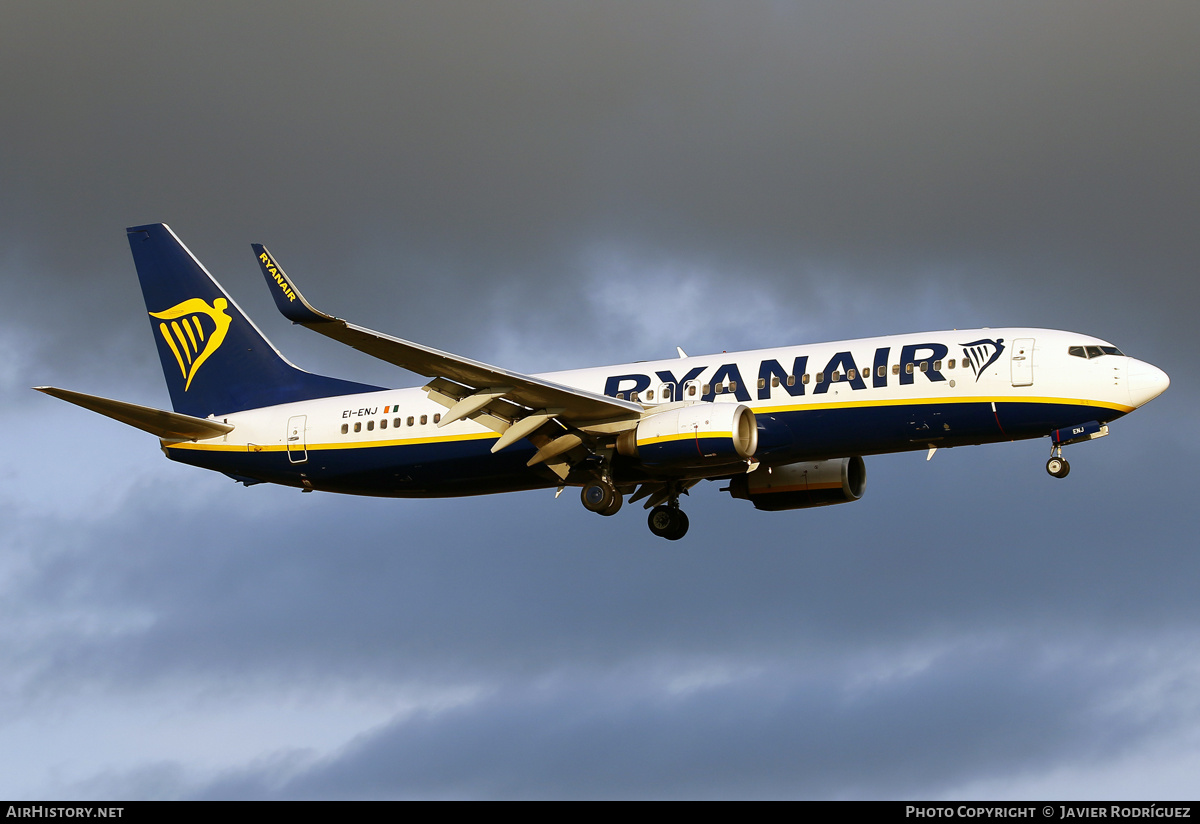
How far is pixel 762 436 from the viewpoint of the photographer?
136ft

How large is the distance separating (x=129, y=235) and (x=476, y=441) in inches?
698

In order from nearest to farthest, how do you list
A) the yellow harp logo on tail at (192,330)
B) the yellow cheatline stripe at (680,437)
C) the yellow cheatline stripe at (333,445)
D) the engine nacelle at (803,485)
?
the yellow cheatline stripe at (680,437) < the yellow cheatline stripe at (333,445) < the engine nacelle at (803,485) < the yellow harp logo on tail at (192,330)

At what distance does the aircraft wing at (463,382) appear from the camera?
37281 millimetres

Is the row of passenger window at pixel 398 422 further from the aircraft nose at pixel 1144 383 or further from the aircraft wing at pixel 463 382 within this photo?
the aircraft nose at pixel 1144 383

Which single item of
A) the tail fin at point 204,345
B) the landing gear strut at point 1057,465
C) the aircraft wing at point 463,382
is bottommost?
the landing gear strut at point 1057,465

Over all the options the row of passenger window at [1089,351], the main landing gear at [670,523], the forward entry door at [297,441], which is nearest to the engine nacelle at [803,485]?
the main landing gear at [670,523]

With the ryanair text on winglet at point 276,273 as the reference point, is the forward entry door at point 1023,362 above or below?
below

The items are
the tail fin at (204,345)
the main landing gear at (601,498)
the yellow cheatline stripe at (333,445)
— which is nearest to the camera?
the main landing gear at (601,498)

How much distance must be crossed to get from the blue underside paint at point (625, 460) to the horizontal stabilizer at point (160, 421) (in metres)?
0.59

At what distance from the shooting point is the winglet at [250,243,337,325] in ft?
121

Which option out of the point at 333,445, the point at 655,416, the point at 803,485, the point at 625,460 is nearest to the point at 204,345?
the point at 333,445

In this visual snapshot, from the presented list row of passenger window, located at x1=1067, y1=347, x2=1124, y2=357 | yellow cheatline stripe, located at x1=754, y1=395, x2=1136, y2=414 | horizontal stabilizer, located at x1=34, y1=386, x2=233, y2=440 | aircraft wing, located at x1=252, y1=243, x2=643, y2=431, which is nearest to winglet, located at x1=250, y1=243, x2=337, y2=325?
aircraft wing, located at x1=252, y1=243, x2=643, y2=431
